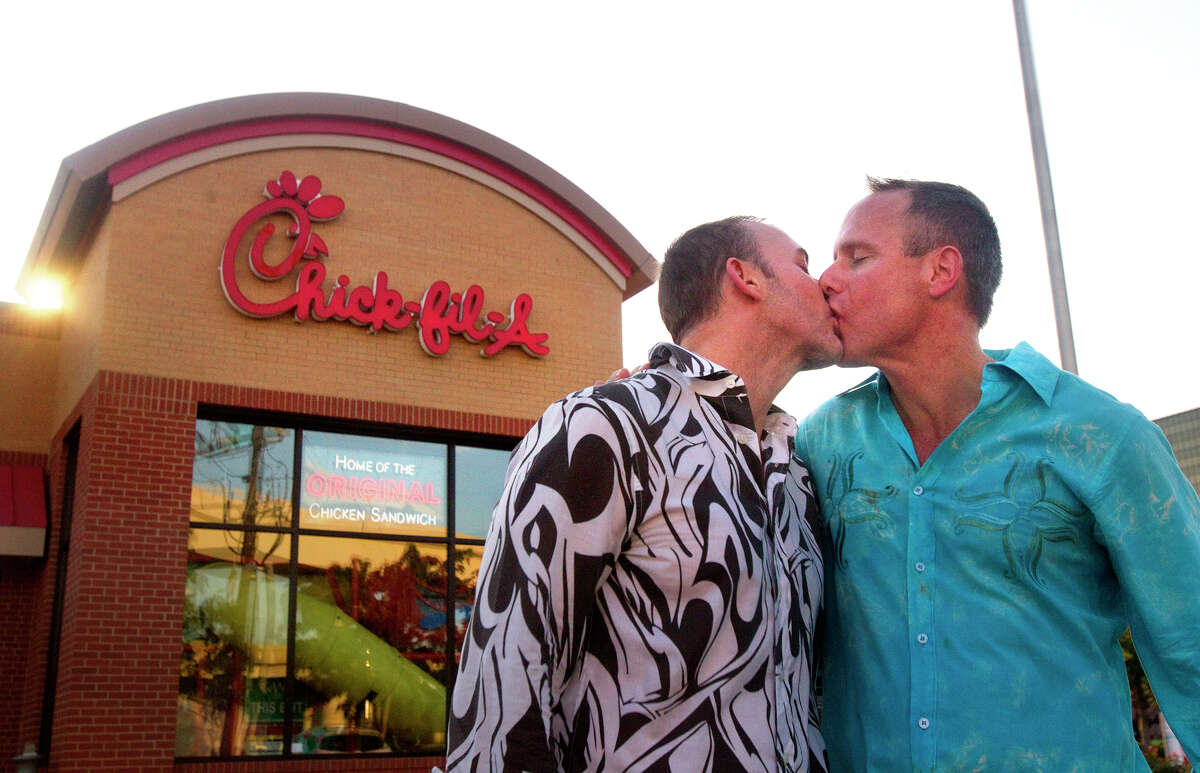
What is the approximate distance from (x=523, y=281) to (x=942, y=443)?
10927 mm

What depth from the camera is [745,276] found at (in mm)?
3467

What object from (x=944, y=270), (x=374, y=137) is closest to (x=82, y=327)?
(x=374, y=137)

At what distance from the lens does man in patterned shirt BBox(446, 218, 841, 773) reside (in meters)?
2.41

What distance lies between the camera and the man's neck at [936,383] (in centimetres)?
319

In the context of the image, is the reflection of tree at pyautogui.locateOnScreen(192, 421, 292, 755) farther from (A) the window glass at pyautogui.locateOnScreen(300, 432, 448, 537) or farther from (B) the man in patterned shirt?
(B) the man in patterned shirt

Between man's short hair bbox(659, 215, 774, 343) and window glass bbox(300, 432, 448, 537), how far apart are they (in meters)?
9.05

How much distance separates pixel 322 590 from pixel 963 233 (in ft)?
32.1

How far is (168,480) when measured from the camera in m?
10.9

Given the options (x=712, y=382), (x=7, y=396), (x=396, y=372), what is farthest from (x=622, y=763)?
(x=7, y=396)

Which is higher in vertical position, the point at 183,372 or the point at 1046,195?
the point at 1046,195

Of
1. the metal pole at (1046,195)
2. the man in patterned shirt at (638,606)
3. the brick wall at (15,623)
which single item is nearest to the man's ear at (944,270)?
the man in patterned shirt at (638,606)

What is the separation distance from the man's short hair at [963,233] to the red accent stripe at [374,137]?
1044 cm

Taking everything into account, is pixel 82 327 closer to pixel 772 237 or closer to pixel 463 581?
pixel 463 581

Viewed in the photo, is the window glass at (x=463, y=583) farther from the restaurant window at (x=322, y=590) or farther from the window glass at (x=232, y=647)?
the window glass at (x=232, y=647)
